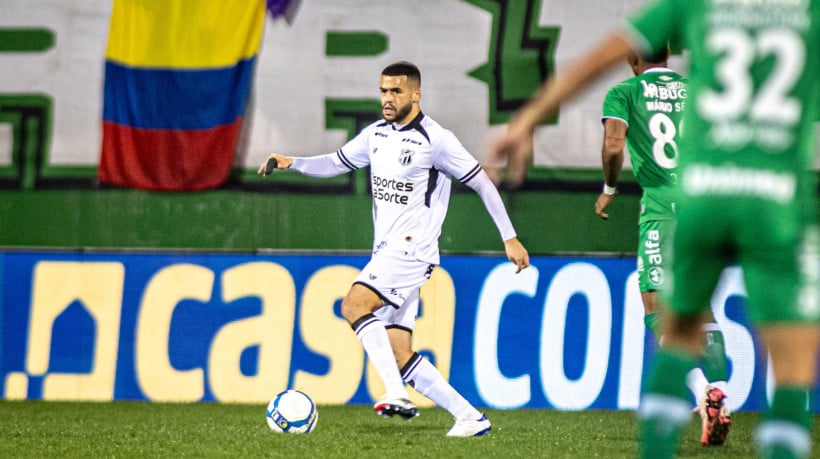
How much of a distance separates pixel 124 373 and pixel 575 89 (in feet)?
22.4

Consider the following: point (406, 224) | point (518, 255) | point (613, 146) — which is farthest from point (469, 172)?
point (613, 146)

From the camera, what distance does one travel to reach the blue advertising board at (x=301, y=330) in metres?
8.83

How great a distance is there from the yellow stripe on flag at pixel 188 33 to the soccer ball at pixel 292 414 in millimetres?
3806

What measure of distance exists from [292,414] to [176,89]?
394 cm

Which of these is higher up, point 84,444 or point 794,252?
point 794,252

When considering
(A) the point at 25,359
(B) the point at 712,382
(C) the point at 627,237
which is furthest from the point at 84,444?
(C) the point at 627,237

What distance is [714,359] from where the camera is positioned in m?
5.96

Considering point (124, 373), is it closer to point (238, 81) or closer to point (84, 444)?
point (238, 81)

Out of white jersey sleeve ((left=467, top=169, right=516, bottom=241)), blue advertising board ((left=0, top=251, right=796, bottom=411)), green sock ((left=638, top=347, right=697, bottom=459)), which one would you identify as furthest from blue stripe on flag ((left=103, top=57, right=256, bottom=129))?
Result: green sock ((left=638, top=347, right=697, bottom=459))

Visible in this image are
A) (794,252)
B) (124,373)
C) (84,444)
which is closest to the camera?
(794,252)

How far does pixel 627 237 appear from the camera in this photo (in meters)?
9.19

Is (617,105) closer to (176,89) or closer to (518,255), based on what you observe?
(518,255)

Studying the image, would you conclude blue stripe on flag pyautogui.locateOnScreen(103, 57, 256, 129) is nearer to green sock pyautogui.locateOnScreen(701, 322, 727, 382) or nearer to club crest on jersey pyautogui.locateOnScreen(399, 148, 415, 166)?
club crest on jersey pyautogui.locateOnScreen(399, 148, 415, 166)

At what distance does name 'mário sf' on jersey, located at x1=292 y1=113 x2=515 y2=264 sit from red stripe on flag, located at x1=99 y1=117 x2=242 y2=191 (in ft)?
9.84
